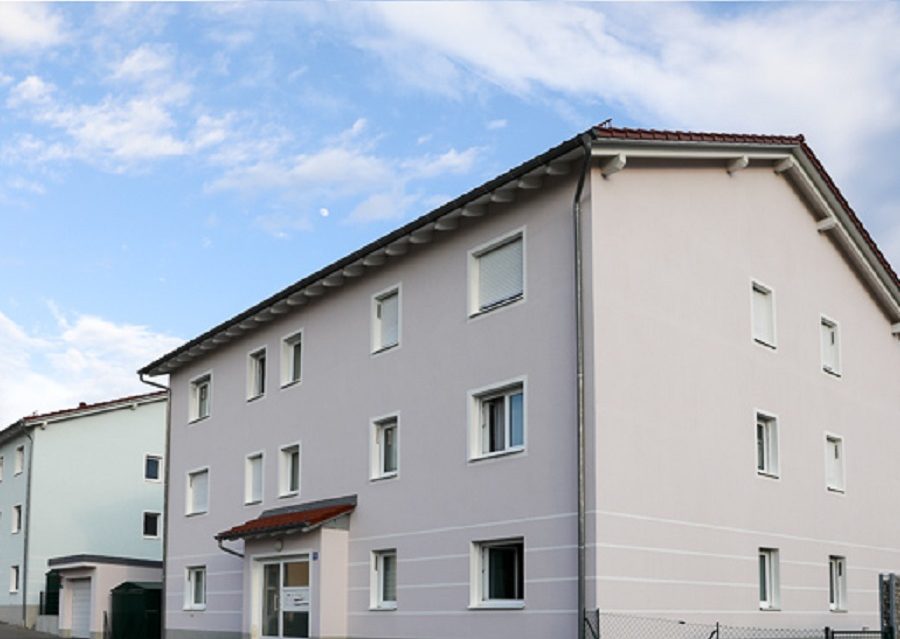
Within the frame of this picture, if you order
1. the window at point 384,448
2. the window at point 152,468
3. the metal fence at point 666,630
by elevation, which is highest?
the window at point 152,468

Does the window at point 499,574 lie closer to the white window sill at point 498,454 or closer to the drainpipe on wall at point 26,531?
the white window sill at point 498,454

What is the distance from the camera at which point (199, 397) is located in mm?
Result: 29734

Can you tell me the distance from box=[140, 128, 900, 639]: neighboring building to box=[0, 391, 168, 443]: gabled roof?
58.4 feet

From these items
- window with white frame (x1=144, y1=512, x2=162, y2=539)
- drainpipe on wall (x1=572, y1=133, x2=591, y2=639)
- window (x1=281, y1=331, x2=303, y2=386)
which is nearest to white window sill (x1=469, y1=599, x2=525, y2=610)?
drainpipe on wall (x1=572, y1=133, x2=591, y2=639)

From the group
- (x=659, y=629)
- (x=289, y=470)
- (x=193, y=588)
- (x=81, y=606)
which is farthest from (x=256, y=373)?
(x=659, y=629)

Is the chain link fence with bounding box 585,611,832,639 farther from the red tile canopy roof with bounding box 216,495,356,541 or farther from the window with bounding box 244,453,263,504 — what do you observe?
the window with bounding box 244,453,263,504

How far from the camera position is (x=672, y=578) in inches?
682

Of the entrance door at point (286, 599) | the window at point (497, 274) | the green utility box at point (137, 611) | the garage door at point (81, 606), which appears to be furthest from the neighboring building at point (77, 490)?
the window at point (497, 274)

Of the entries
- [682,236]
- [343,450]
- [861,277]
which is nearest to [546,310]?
[682,236]

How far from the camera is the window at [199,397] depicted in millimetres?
29406

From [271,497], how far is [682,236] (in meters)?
10.9

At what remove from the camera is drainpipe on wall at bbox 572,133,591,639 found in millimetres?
16203

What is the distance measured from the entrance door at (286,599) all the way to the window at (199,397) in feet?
22.8

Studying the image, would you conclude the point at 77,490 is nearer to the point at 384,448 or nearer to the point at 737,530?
the point at 384,448
